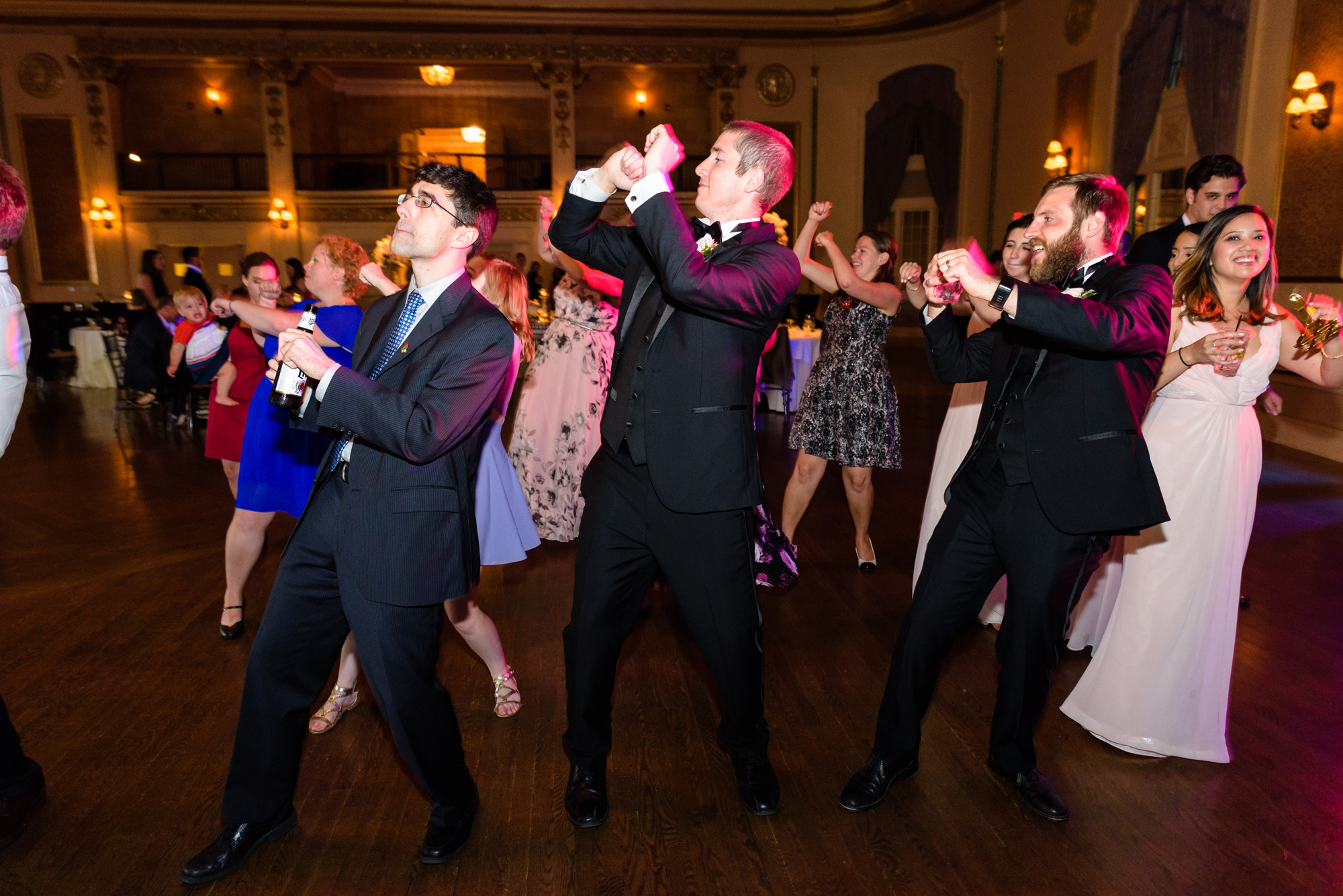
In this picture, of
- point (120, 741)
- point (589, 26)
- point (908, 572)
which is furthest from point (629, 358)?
point (589, 26)

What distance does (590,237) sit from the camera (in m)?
2.04

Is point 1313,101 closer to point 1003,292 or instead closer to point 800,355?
point 800,355

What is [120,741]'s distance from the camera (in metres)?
2.46

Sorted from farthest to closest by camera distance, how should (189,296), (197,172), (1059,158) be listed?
(197,172) < (1059,158) < (189,296)

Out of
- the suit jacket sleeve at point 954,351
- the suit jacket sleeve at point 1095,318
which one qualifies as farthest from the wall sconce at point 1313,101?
the suit jacket sleeve at point 1095,318

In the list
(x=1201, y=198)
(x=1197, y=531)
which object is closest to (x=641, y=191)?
→ (x=1197, y=531)

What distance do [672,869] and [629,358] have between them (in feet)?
3.81

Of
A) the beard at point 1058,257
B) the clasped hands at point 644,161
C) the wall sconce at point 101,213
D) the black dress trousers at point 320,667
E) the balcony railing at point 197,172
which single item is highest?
the balcony railing at point 197,172

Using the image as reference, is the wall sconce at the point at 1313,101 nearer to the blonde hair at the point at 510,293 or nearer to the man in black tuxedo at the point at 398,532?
the blonde hair at the point at 510,293

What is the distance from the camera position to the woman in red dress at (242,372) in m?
2.96

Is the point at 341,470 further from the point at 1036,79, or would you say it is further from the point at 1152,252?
the point at 1036,79

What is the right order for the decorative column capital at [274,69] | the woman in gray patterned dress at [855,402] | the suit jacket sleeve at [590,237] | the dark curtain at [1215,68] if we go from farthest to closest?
the decorative column capital at [274,69] < the dark curtain at [1215,68] < the woman in gray patterned dress at [855,402] < the suit jacket sleeve at [590,237]

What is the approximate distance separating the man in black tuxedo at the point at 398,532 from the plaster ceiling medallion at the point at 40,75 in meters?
16.8

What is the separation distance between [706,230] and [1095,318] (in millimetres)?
850
